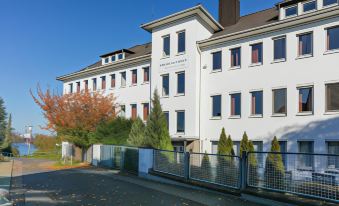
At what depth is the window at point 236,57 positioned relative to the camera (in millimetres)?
21812

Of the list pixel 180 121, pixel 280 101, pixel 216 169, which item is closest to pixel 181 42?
pixel 180 121

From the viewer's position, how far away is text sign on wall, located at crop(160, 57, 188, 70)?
23.8 m

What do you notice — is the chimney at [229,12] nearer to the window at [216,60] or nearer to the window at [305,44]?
the window at [216,60]

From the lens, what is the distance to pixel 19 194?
1216 cm

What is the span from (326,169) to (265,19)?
1642 cm

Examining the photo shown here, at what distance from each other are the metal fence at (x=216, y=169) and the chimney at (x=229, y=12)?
55.0 feet

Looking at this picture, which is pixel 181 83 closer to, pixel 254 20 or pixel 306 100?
pixel 254 20

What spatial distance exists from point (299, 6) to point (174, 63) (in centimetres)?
975

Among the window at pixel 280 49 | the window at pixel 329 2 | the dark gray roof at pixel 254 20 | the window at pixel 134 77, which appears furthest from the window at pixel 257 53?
the window at pixel 134 77

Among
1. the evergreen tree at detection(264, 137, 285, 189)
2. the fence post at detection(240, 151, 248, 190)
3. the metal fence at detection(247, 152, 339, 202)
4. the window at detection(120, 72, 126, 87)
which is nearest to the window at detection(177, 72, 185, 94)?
the window at detection(120, 72, 126, 87)

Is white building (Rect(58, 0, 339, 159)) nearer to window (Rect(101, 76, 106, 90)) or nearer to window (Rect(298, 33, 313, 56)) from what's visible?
window (Rect(298, 33, 313, 56))

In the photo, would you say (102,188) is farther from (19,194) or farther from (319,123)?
(319,123)

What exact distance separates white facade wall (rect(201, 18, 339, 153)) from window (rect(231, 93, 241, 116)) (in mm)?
310

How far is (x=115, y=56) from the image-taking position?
32.2 metres
